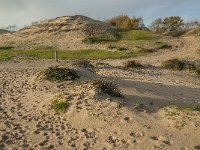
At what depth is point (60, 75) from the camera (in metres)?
20.6

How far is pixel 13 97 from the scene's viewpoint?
18.9m

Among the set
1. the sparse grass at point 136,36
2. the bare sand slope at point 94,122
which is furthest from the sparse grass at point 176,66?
the sparse grass at point 136,36

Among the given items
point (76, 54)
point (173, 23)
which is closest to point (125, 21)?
point (173, 23)

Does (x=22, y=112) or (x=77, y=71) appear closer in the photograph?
(x=22, y=112)

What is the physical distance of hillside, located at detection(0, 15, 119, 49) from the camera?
52.1 meters

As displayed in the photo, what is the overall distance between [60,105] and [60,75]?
406cm

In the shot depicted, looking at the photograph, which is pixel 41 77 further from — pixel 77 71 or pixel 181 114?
pixel 181 114

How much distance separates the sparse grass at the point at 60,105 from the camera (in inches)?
654

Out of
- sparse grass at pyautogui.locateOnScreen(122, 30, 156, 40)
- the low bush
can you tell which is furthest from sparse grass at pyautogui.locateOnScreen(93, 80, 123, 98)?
sparse grass at pyautogui.locateOnScreen(122, 30, 156, 40)

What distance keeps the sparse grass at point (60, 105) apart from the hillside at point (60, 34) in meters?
32.2

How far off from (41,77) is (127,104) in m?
6.22

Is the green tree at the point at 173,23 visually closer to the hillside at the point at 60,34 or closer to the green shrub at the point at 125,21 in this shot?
the green shrub at the point at 125,21

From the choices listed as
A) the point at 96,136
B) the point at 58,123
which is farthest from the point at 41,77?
the point at 96,136

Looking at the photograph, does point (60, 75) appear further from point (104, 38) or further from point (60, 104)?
point (104, 38)
